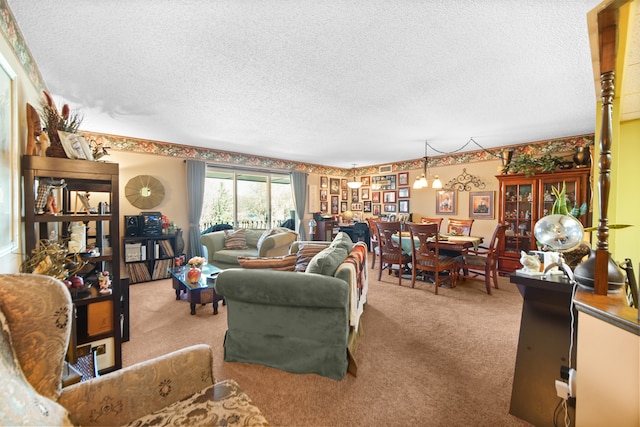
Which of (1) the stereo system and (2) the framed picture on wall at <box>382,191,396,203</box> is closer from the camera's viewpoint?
(1) the stereo system

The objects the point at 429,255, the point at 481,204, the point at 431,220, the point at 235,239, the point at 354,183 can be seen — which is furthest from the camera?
the point at 354,183

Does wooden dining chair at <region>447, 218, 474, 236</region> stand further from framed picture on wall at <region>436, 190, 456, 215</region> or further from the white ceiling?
the white ceiling

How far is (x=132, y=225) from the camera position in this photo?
4176 millimetres

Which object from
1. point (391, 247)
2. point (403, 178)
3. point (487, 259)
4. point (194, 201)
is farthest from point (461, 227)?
point (194, 201)

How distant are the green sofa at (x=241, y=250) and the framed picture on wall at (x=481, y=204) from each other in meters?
3.55

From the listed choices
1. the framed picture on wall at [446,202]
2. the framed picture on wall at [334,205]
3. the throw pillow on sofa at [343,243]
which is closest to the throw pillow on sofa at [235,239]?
the throw pillow on sofa at [343,243]

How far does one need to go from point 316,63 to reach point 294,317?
6.37 feet

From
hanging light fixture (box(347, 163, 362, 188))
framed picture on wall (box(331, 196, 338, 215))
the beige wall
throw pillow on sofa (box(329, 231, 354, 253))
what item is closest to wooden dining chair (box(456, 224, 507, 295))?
throw pillow on sofa (box(329, 231, 354, 253))

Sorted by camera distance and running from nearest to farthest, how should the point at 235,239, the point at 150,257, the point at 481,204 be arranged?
1. the point at 150,257
2. the point at 235,239
3. the point at 481,204

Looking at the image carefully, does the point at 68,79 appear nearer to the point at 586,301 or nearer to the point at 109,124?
the point at 109,124

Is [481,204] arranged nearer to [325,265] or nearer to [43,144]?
[325,265]

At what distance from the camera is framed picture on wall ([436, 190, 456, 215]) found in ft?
18.3

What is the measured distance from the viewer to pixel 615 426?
0.92m

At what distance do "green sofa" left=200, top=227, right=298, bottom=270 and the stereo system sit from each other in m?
0.70
